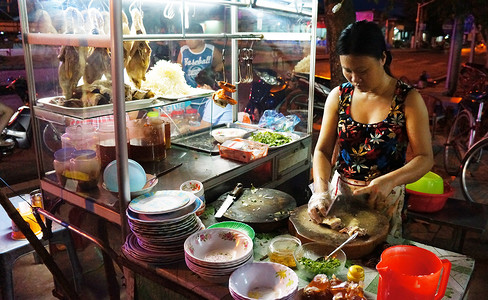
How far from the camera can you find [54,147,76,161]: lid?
98.7 inches

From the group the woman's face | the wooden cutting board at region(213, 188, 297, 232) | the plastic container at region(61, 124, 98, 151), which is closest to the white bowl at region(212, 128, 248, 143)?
the wooden cutting board at region(213, 188, 297, 232)

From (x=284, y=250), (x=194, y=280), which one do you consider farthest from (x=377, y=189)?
→ (x=194, y=280)

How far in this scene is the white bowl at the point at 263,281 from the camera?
1.64 meters

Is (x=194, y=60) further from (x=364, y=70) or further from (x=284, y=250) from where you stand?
(x=284, y=250)

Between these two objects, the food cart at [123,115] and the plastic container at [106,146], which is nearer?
the food cart at [123,115]

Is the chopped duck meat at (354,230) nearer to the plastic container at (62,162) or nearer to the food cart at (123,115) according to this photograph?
the food cart at (123,115)

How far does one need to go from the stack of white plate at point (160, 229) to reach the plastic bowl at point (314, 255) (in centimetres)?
57

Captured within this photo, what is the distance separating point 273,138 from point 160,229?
1884mm

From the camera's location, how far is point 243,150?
3.06m

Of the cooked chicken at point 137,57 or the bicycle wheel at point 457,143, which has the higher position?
the cooked chicken at point 137,57

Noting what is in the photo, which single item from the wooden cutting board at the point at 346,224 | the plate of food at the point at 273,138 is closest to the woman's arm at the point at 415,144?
the wooden cutting board at the point at 346,224

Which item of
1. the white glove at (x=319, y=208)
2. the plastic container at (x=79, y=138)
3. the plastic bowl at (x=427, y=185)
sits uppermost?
the plastic container at (x=79, y=138)

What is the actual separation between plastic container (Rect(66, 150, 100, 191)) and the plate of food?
4.96 ft

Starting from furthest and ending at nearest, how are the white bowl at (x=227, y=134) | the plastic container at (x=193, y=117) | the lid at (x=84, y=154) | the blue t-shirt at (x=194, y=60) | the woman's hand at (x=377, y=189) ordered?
the blue t-shirt at (x=194, y=60) < the plastic container at (x=193, y=117) < the white bowl at (x=227, y=134) < the lid at (x=84, y=154) < the woman's hand at (x=377, y=189)
